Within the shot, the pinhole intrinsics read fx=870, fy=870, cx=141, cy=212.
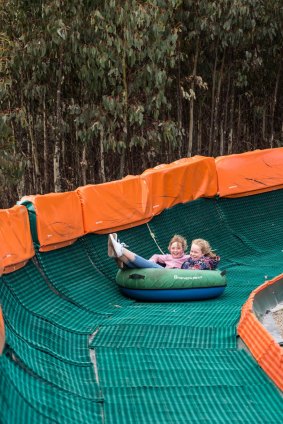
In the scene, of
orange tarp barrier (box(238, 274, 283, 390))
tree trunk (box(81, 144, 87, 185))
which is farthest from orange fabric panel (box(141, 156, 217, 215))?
orange tarp barrier (box(238, 274, 283, 390))

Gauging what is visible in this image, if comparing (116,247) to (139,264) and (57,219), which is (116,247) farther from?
(57,219)

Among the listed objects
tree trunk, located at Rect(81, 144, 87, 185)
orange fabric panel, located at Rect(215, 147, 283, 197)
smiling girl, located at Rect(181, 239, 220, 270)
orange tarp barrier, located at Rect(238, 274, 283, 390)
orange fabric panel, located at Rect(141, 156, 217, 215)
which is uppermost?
orange tarp barrier, located at Rect(238, 274, 283, 390)

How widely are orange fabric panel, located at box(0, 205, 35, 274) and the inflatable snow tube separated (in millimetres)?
1303

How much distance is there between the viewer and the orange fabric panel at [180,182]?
41.0 feet

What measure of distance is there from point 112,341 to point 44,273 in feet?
6.09

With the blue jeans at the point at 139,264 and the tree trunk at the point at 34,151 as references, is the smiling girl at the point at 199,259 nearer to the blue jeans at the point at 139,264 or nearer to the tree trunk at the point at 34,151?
the blue jeans at the point at 139,264

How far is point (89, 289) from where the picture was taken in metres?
9.48

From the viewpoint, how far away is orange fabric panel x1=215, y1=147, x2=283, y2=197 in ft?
48.1

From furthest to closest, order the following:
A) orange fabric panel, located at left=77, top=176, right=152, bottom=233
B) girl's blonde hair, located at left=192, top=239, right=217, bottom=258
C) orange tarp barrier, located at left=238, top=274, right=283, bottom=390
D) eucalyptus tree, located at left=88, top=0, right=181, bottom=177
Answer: eucalyptus tree, located at left=88, top=0, right=181, bottom=177 → orange fabric panel, located at left=77, top=176, right=152, bottom=233 → girl's blonde hair, located at left=192, top=239, right=217, bottom=258 → orange tarp barrier, located at left=238, top=274, right=283, bottom=390

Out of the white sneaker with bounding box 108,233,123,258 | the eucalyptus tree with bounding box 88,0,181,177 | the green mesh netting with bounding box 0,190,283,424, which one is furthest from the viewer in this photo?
the eucalyptus tree with bounding box 88,0,181,177

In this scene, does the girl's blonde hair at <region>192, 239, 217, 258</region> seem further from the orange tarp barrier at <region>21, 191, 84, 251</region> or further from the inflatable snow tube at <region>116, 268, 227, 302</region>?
the orange tarp barrier at <region>21, 191, 84, 251</region>

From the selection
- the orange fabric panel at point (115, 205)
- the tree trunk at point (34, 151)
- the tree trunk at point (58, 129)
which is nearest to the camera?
the orange fabric panel at point (115, 205)

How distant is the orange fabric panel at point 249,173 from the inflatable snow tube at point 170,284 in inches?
198

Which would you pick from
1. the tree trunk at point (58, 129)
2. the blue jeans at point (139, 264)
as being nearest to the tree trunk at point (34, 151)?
the tree trunk at point (58, 129)
